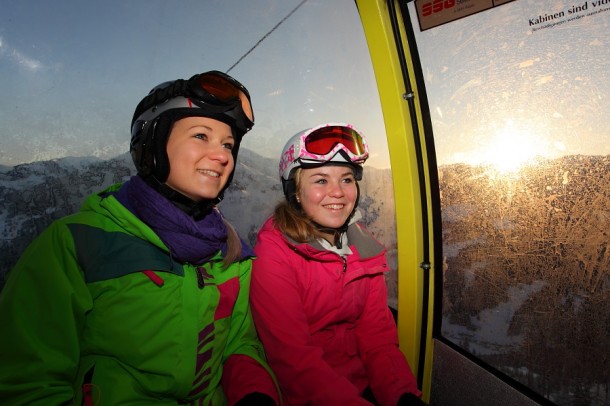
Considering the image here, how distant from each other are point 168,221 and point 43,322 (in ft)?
1.81

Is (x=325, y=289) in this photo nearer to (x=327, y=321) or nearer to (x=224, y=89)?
(x=327, y=321)

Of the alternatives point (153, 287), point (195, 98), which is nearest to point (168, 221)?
point (153, 287)

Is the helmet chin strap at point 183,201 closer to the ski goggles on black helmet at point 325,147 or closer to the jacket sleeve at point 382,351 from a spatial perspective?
the ski goggles on black helmet at point 325,147

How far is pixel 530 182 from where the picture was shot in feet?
5.36

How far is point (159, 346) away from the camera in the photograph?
1.26 m

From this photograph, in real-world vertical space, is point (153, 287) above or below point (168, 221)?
below

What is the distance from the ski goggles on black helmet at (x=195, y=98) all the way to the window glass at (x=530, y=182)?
1.23 m

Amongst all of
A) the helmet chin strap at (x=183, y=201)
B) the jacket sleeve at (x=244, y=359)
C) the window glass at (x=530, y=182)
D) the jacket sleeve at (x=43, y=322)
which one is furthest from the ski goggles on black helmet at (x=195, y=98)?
the window glass at (x=530, y=182)

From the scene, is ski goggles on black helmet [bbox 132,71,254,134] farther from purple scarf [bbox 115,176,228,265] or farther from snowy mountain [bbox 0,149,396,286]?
snowy mountain [bbox 0,149,396,286]

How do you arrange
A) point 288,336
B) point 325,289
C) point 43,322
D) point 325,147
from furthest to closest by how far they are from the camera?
point 325,147 < point 325,289 < point 288,336 < point 43,322

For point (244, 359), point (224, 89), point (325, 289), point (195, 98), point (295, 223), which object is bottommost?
point (244, 359)

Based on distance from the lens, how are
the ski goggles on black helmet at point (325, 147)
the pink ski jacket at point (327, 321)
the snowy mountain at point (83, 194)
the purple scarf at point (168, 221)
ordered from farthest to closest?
1. the ski goggles on black helmet at point (325, 147)
2. the snowy mountain at point (83, 194)
3. the pink ski jacket at point (327, 321)
4. the purple scarf at point (168, 221)

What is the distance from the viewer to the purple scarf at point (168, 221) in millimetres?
1376

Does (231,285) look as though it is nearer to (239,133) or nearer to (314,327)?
(314,327)
